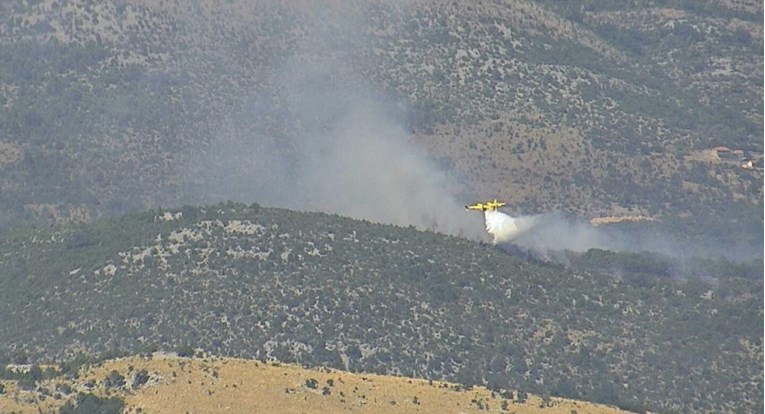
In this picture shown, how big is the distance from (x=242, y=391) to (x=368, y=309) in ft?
108

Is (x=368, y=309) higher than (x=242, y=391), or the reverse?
(x=368, y=309)

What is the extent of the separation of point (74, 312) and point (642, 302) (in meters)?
35.6

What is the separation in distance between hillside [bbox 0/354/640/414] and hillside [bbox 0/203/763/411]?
1202 centimetres

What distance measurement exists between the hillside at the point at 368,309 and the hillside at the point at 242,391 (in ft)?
39.4

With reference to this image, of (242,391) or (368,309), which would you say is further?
(368,309)

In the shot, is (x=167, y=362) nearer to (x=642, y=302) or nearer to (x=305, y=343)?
(x=305, y=343)

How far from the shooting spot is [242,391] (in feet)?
469

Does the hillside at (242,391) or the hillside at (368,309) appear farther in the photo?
the hillside at (368,309)

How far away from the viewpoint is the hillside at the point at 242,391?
14125 cm

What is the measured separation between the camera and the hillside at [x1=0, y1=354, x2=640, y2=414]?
141 meters

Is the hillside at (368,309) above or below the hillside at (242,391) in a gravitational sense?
above

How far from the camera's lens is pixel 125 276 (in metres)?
179

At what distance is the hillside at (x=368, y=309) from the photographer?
170m

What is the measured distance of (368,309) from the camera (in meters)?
175
